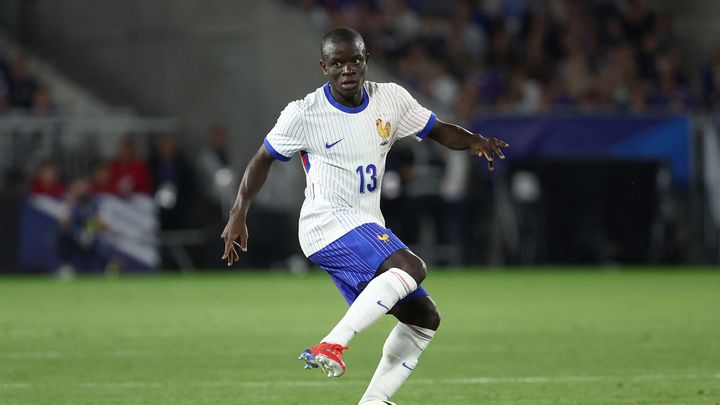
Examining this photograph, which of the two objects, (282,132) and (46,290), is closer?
(282,132)

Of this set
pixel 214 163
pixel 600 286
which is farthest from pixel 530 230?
pixel 214 163

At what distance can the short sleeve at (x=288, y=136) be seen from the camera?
22.7ft

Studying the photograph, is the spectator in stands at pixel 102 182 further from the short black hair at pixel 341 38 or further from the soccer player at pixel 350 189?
the short black hair at pixel 341 38

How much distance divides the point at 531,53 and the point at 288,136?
18.5 metres

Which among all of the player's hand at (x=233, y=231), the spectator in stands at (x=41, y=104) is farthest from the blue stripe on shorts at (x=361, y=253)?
the spectator in stands at (x=41, y=104)

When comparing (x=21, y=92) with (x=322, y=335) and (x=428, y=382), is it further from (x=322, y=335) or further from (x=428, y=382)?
(x=428, y=382)

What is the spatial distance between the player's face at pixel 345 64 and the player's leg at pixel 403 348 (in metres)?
1.18

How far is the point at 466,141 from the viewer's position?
727 cm

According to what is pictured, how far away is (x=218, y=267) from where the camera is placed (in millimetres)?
22578

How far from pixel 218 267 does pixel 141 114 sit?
4639 millimetres

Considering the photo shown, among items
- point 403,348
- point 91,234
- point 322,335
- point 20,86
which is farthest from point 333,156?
point 20,86

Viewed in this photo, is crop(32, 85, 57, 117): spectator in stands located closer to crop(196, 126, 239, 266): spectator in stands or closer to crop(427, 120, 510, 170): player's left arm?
crop(196, 126, 239, 266): spectator in stands

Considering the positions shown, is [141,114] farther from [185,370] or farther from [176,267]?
[185,370]

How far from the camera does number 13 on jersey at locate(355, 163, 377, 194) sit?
6.91 m
